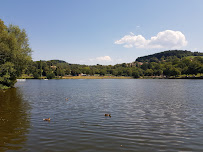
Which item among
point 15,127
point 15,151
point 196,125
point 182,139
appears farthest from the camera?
point 196,125

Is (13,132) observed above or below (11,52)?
below

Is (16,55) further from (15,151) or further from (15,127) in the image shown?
(15,151)

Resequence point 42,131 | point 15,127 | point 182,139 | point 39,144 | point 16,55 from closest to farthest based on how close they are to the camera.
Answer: point 39,144
point 182,139
point 42,131
point 15,127
point 16,55

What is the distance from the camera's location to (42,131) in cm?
1958

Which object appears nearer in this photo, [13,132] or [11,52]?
[13,132]

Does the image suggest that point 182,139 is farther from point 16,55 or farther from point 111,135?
point 16,55

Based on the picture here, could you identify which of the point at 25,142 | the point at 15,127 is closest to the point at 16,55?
the point at 15,127

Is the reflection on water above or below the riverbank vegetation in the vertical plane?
below

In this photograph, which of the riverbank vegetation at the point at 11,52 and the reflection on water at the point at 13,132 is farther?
the riverbank vegetation at the point at 11,52

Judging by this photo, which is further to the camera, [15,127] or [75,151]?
[15,127]

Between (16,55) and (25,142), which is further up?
(16,55)

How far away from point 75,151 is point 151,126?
11.3 m

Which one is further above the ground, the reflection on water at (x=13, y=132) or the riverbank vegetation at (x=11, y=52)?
the riverbank vegetation at (x=11, y=52)

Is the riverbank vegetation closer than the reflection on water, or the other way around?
the reflection on water
